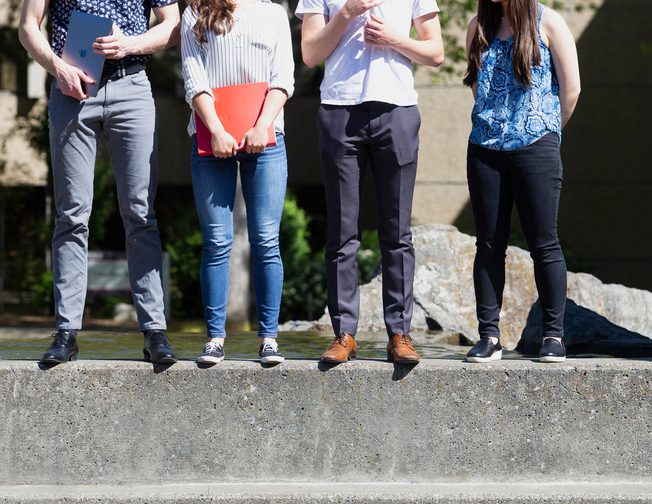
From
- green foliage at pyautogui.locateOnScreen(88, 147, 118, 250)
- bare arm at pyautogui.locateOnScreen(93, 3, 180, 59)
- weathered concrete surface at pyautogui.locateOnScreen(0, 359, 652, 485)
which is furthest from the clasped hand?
green foliage at pyautogui.locateOnScreen(88, 147, 118, 250)

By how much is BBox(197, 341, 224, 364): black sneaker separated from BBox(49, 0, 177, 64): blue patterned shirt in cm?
138

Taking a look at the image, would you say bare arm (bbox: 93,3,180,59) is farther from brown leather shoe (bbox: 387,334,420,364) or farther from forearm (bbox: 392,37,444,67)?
brown leather shoe (bbox: 387,334,420,364)

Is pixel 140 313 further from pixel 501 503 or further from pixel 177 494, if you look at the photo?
pixel 501 503

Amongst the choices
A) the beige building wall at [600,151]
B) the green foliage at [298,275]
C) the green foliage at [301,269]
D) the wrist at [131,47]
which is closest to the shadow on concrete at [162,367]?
the wrist at [131,47]

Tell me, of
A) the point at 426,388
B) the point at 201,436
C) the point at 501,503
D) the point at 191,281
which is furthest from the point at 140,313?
the point at 191,281

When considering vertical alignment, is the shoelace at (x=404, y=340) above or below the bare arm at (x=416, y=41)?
below

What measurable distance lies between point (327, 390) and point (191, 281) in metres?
10.8

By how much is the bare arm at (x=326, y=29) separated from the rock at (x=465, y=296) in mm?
3255

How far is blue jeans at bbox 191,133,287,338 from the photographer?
491cm

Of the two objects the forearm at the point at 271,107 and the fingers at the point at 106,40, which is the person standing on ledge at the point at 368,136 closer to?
the forearm at the point at 271,107

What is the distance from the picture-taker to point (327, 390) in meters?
4.93

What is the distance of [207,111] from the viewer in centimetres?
484

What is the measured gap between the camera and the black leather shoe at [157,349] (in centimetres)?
489

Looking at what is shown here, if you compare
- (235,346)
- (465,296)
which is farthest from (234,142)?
(465,296)
